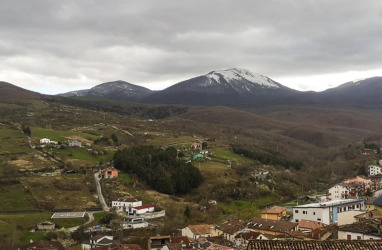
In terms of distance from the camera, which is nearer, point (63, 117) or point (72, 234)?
point (72, 234)

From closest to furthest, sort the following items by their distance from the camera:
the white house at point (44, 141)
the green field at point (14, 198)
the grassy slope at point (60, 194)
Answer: the green field at point (14, 198) → the grassy slope at point (60, 194) → the white house at point (44, 141)

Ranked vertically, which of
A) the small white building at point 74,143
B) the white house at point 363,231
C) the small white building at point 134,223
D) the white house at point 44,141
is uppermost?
the white house at point 44,141

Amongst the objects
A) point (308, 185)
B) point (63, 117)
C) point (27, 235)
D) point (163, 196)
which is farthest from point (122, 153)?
point (63, 117)

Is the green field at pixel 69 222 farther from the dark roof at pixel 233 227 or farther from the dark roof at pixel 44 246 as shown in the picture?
the dark roof at pixel 233 227

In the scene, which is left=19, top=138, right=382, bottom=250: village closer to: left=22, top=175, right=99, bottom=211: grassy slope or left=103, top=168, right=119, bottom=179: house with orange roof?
left=22, top=175, right=99, bottom=211: grassy slope

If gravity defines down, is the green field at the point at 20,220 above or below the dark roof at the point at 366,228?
below

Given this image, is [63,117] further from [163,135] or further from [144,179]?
[144,179]

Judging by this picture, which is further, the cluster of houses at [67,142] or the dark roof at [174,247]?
the cluster of houses at [67,142]

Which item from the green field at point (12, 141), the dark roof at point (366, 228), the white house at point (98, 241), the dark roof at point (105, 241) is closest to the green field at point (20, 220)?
the white house at point (98, 241)

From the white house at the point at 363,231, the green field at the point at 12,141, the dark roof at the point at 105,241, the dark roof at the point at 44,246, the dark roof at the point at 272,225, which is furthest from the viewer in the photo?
the green field at the point at 12,141
